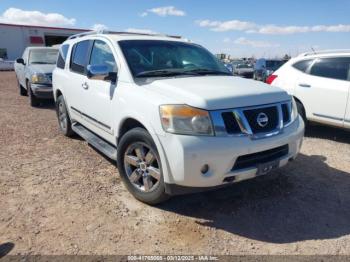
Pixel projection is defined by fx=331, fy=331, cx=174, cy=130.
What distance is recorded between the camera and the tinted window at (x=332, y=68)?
19.4ft

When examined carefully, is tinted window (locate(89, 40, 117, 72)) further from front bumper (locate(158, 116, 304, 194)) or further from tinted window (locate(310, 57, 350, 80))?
tinted window (locate(310, 57, 350, 80))

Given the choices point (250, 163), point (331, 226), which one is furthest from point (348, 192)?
point (250, 163)

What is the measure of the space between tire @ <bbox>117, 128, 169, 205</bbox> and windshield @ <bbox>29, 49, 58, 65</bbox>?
25.0ft

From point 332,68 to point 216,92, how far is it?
386 cm

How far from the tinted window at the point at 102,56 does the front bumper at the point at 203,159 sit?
154 cm

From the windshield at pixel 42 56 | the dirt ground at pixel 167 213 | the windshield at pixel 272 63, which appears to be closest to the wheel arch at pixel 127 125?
the dirt ground at pixel 167 213

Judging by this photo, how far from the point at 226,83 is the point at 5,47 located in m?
38.1

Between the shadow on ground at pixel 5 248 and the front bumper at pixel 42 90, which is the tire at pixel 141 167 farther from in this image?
the front bumper at pixel 42 90

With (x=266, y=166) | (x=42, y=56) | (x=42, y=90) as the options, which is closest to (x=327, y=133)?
(x=266, y=166)

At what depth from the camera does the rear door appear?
5844mm

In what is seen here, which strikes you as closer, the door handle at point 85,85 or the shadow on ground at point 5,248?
the shadow on ground at point 5,248

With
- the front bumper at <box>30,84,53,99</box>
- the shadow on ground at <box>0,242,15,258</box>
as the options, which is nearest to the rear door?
the shadow on ground at <box>0,242,15,258</box>

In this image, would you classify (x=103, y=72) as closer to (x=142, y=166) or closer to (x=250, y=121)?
(x=142, y=166)

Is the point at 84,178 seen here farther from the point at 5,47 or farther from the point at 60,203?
the point at 5,47
